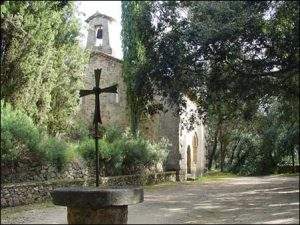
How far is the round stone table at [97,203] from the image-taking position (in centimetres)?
736

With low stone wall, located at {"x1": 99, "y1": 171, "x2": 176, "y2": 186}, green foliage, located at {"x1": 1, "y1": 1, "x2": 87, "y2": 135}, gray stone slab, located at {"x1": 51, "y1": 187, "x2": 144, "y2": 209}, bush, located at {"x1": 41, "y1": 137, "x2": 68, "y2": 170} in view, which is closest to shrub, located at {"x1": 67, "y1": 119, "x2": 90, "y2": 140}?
green foliage, located at {"x1": 1, "y1": 1, "x2": 87, "y2": 135}

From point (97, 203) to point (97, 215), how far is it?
320mm

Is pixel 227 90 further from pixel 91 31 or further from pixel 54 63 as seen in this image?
pixel 91 31

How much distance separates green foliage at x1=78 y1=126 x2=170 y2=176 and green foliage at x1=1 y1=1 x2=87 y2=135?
6.88ft

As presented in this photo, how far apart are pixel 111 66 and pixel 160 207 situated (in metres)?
14.8

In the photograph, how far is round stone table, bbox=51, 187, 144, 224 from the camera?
736 centimetres

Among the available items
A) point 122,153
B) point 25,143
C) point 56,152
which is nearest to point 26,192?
point 25,143

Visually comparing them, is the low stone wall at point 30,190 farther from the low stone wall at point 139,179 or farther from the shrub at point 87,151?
the shrub at point 87,151

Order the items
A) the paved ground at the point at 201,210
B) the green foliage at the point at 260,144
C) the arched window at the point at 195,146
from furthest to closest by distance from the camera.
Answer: the arched window at the point at 195,146 < the green foliage at the point at 260,144 < the paved ground at the point at 201,210

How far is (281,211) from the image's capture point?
13.2 metres

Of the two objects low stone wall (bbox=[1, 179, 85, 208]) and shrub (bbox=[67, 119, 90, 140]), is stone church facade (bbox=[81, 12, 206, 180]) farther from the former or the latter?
low stone wall (bbox=[1, 179, 85, 208])

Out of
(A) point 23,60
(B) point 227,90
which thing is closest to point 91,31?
(A) point 23,60

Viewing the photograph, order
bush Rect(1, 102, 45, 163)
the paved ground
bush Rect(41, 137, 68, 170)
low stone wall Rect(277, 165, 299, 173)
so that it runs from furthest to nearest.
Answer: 1. low stone wall Rect(277, 165, 299, 173)
2. bush Rect(41, 137, 68, 170)
3. bush Rect(1, 102, 45, 163)
4. the paved ground

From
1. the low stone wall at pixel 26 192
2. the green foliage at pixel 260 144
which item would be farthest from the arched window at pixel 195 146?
the low stone wall at pixel 26 192
